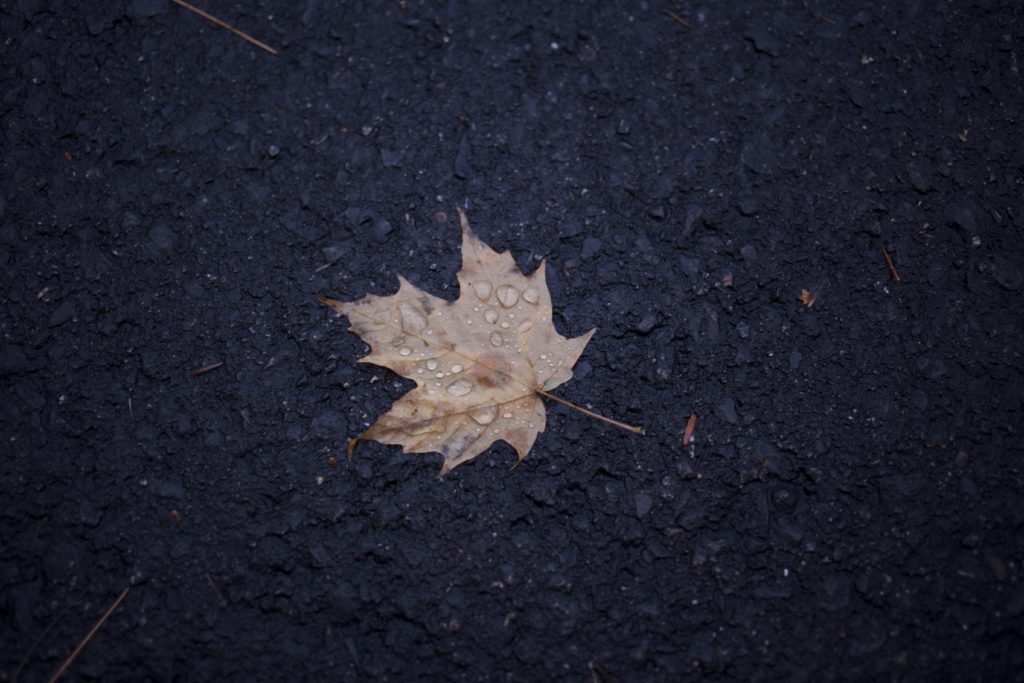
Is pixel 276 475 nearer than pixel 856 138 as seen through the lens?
Yes

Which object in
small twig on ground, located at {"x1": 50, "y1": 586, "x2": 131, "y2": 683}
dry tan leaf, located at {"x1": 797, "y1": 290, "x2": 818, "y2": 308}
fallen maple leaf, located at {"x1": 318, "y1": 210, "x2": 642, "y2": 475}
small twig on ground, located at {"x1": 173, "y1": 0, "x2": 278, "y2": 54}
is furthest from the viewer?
small twig on ground, located at {"x1": 173, "y1": 0, "x2": 278, "y2": 54}

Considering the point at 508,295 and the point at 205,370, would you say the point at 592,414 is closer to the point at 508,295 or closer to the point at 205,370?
the point at 508,295

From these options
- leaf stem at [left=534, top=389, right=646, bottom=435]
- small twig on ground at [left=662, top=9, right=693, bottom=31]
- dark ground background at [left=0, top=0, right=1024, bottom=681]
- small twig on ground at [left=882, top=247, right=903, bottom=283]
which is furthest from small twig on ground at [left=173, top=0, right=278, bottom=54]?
small twig on ground at [left=882, top=247, right=903, bottom=283]

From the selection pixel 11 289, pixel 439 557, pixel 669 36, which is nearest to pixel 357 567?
pixel 439 557

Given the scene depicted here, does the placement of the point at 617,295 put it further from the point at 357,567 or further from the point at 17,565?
the point at 17,565

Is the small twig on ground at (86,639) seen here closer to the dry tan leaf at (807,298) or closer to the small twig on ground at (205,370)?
the small twig on ground at (205,370)

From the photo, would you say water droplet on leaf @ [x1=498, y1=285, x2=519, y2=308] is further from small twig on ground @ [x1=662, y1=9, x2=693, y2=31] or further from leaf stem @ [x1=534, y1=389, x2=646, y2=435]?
small twig on ground @ [x1=662, y1=9, x2=693, y2=31]

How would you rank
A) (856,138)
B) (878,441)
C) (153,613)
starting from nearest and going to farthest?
(153,613) → (878,441) → (856,138)
